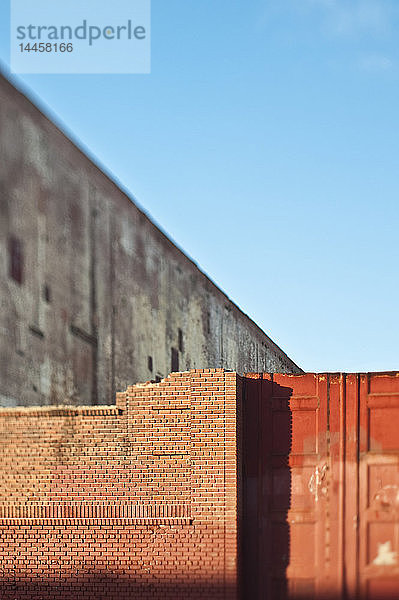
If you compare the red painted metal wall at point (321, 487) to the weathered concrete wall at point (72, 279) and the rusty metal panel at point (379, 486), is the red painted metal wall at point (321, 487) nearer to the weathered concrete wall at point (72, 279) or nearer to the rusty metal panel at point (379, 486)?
the rusty metal panel at point (379, 486)

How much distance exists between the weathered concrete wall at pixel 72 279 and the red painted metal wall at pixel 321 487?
247 inches

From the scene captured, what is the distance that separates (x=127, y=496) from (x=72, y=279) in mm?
7920

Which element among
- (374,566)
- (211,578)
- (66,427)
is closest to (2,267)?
(66,427)

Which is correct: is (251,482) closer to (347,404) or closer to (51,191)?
(347,404)

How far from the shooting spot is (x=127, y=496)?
38.7ft

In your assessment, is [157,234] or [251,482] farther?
[157,234]

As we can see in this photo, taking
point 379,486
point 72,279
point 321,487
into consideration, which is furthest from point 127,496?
point 72,279

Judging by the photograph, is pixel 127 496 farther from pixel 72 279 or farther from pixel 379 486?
pixel 72 279

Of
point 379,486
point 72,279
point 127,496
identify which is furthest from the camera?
point 72,279

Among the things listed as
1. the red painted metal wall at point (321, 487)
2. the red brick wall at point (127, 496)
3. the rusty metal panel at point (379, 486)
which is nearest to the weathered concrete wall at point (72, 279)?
the red brick wall at point (127, 496)

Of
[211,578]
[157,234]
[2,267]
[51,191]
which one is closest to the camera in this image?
[211,578]

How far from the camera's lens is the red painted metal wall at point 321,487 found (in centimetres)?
1153

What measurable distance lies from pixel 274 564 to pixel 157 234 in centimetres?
1401

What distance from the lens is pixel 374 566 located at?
11492 millimetres
